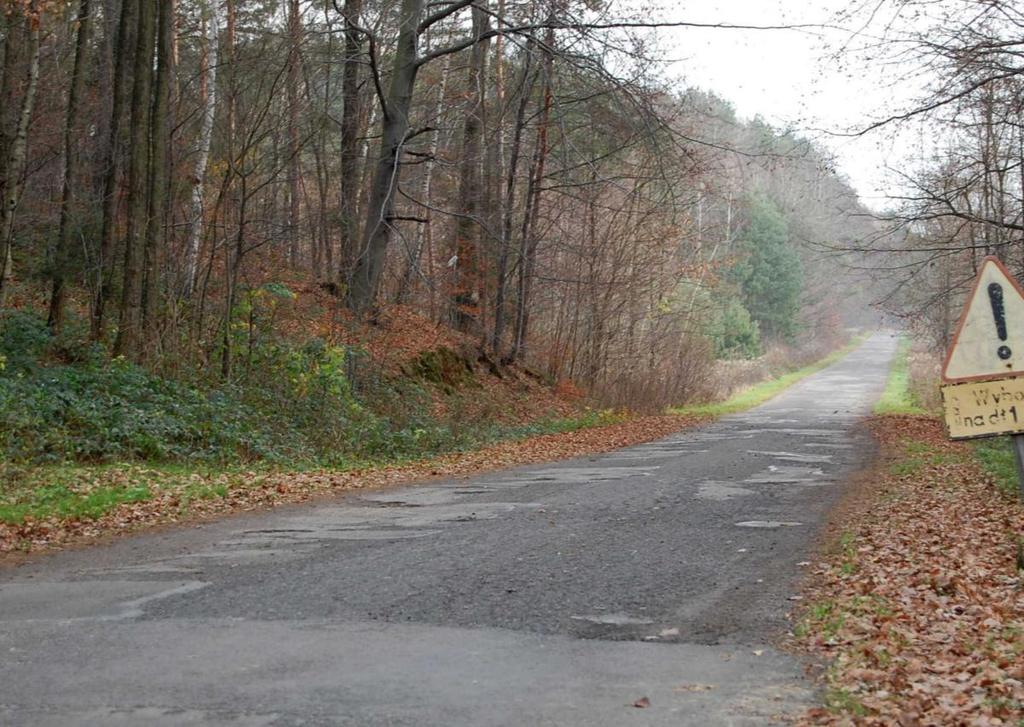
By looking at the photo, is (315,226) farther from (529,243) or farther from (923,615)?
(923,615)

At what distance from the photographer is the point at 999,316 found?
6863 mm

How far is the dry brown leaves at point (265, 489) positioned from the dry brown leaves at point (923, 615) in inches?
253

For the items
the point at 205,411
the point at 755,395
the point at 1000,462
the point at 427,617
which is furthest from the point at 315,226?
the point at 755,395

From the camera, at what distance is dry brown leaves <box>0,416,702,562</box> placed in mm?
9875

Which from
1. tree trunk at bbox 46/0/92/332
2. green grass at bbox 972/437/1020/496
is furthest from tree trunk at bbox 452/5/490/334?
green grass at bbox 972/437/1020/496

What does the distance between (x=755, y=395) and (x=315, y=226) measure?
25572 mm

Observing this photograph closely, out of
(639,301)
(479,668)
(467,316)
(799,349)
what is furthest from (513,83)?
(799,349)

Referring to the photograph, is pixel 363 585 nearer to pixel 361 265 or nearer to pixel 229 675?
pixel 229 675

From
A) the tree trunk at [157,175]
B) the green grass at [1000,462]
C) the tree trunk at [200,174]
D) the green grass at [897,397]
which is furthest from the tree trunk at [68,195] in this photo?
the green grass at [897,397]

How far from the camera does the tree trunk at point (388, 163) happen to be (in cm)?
2209

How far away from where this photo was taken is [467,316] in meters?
30.7

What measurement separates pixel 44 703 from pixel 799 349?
250 feet

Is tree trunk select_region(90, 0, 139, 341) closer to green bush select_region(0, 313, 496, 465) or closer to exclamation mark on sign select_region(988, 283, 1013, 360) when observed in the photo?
green bush select_region(0, 313, 496, 465)

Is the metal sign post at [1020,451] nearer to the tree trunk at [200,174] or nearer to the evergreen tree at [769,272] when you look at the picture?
the tree trunk at [200,174]
